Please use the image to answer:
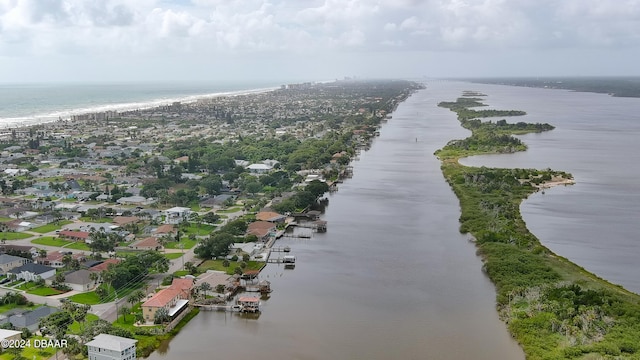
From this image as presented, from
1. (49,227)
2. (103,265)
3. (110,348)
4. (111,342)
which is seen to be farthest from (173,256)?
(110,348)

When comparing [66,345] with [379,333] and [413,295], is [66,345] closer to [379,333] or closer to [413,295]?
[379,333]

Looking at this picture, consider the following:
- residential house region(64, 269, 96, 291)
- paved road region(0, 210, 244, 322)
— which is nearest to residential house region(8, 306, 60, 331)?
Result: paved road region(0, 210, 244, 322)

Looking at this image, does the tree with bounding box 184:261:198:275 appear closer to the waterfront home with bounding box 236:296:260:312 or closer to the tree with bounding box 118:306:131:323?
the waterfront home with bounding box 236:296:260:312

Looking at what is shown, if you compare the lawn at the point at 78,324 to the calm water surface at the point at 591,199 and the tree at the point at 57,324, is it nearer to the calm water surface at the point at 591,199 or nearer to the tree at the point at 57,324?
the tree at the point at 57,324

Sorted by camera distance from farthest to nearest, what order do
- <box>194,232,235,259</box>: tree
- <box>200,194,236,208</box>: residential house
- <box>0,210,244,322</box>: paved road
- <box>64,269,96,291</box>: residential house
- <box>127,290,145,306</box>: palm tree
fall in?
<box>200,194,236,208</box>: residential house < <box>194,232,235,259</box>: tree < <box>64,269,96,291</box>: residential house < <box>127,290,145,306</box>: palm tree < <box>0,210,244,322</box>: paved road

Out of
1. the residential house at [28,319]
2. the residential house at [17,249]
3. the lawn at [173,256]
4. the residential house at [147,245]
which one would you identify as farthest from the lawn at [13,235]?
the residential house at [28,319]

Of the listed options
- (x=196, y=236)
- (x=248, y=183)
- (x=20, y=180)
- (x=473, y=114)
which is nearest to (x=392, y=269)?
(x=196, y=236)
